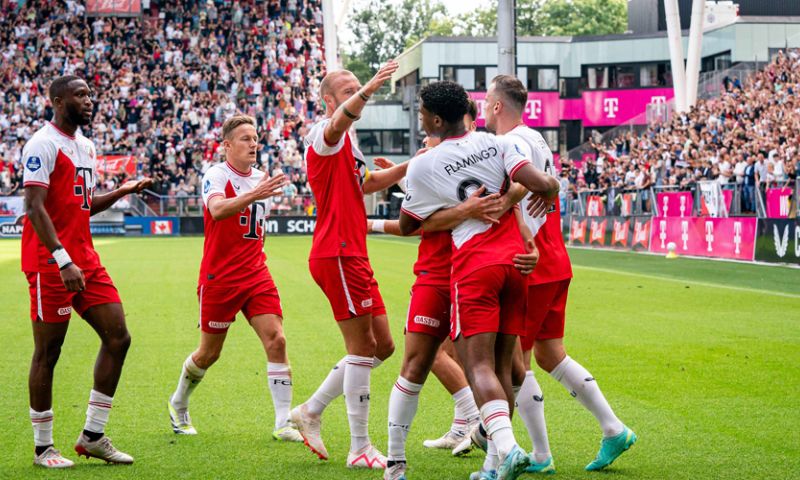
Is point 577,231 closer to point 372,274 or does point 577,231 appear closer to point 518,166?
point 372,274

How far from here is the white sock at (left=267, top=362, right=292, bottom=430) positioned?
7359 millimetres

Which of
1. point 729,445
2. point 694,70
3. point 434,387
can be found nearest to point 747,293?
point 434,387

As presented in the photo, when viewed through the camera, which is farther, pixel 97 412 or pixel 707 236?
pixel 707 236

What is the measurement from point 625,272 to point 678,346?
11.0 metres

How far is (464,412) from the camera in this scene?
6.97 meters

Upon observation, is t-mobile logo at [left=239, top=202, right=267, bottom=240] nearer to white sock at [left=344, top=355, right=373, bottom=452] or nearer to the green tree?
white sock at [left=344, top=355, right=373, bottom=452]

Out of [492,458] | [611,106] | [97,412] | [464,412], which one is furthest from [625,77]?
[492,458]

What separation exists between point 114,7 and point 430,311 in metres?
50.9

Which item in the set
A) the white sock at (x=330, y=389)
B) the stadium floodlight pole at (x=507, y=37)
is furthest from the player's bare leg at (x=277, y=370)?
the stadium floodlight pole at (x=507, y=37)

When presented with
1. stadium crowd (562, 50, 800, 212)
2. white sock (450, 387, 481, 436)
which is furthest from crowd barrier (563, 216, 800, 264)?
white sock (450, 387, 481, 436)

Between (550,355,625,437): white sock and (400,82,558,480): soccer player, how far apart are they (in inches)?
29.6

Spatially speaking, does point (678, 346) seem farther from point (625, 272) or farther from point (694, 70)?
point (694, 70)

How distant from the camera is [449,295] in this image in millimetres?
5941

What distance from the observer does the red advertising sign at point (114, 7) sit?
5288cm
